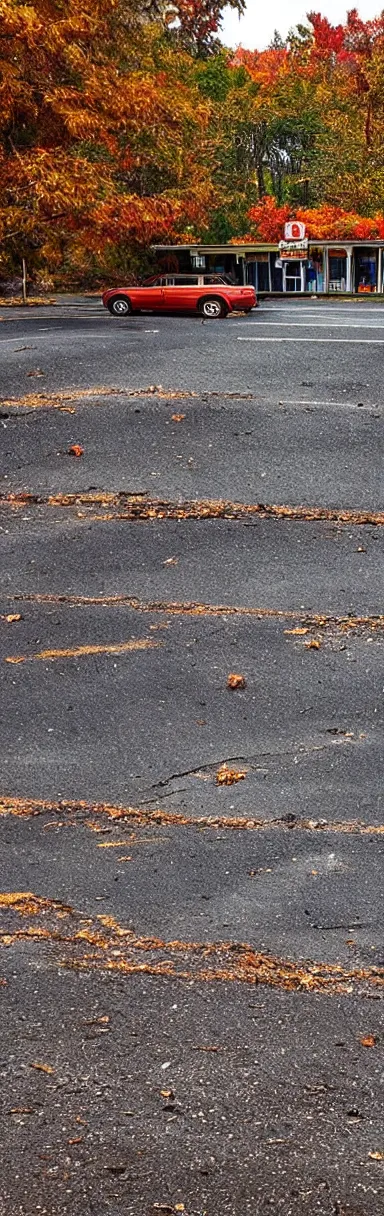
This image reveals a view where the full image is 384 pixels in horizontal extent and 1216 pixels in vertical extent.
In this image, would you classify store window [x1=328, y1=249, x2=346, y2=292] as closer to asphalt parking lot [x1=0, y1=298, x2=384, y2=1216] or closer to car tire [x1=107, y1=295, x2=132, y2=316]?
car tire [x1=107, y1=295, x2=132, y2=316]

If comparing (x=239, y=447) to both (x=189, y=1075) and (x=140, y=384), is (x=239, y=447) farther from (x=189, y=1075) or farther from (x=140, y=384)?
(x=189, y=1075)

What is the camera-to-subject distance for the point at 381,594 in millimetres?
9383

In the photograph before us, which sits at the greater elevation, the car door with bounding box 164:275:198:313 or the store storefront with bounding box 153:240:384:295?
Result: the store storefront with bounding box 153:240:384:295

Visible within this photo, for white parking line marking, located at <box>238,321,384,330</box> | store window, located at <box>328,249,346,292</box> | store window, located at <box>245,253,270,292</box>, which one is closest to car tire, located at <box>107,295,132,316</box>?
white parking line marking, located at <box>238,321,384,330</box>

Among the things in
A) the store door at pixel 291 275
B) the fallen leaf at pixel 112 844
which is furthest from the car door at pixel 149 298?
the store door at pixel 291 275

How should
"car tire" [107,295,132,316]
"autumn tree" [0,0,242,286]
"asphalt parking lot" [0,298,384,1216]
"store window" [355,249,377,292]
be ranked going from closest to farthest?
"asphalt parking lot" [0,298,384,1216] → "autumn tree" [0,0,242,286] → "car tire" [107,295,132,316] → "store window" [355,249,377,292]

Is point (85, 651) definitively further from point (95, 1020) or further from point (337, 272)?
point (337, 272)

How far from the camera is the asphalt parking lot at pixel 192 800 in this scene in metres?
4.43

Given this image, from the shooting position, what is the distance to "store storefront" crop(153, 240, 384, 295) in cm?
3788

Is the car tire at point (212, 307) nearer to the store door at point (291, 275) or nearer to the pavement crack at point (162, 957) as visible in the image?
the pavement crack at point (162, 957)

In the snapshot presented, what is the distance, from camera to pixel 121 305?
22.3m

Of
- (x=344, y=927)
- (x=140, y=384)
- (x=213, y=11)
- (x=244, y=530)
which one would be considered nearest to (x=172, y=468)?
(x=244, y=530)

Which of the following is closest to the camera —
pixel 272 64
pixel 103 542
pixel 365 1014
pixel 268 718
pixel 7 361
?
pixel 365 1014

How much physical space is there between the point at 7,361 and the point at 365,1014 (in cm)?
1233
